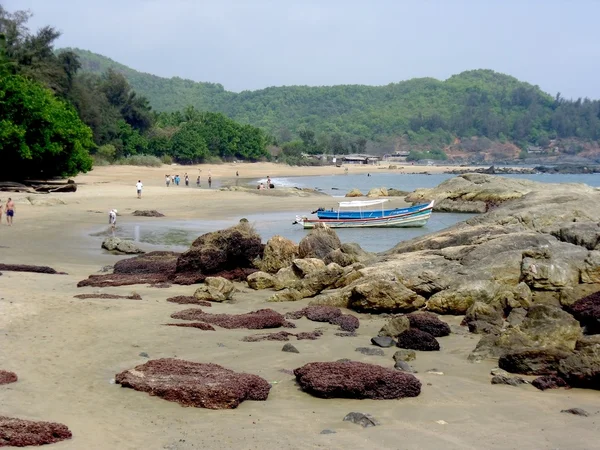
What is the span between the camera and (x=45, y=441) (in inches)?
295

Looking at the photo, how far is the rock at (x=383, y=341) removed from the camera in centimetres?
1282

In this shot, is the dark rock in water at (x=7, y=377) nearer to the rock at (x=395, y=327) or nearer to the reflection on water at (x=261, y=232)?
the rock at (x=395, y=327)

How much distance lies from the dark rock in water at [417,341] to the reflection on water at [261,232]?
57.9 ft

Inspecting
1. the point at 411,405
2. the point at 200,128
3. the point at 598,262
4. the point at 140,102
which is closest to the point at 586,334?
the point at 598,262

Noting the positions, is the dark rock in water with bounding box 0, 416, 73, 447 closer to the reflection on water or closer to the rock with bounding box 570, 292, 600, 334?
the rock with bounding box 570, 292, 600, 334

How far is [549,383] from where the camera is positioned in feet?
34.3

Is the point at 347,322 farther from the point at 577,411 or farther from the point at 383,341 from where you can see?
the point at 577,411

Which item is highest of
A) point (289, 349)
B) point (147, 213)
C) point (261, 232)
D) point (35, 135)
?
point (35, 135)

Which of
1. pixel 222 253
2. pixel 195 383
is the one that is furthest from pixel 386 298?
pixel 195 383

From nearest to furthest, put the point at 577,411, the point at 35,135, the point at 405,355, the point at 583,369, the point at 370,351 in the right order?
1. the point at 577,411
2. the point at 583,369
3. the point at 405,355
4. the point at 370,351
5. the point at 35,135

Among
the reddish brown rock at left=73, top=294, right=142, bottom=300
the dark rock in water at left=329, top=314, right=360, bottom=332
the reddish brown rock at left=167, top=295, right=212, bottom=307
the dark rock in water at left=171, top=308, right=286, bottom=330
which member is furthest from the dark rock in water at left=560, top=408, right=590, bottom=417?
the reddish brown rock at left=73, top=294, right=142, bottom=300

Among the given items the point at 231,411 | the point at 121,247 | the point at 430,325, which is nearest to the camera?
the point at 231,411

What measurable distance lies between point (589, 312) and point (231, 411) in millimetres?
7966

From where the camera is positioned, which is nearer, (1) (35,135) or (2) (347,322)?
(2) (347,322)
